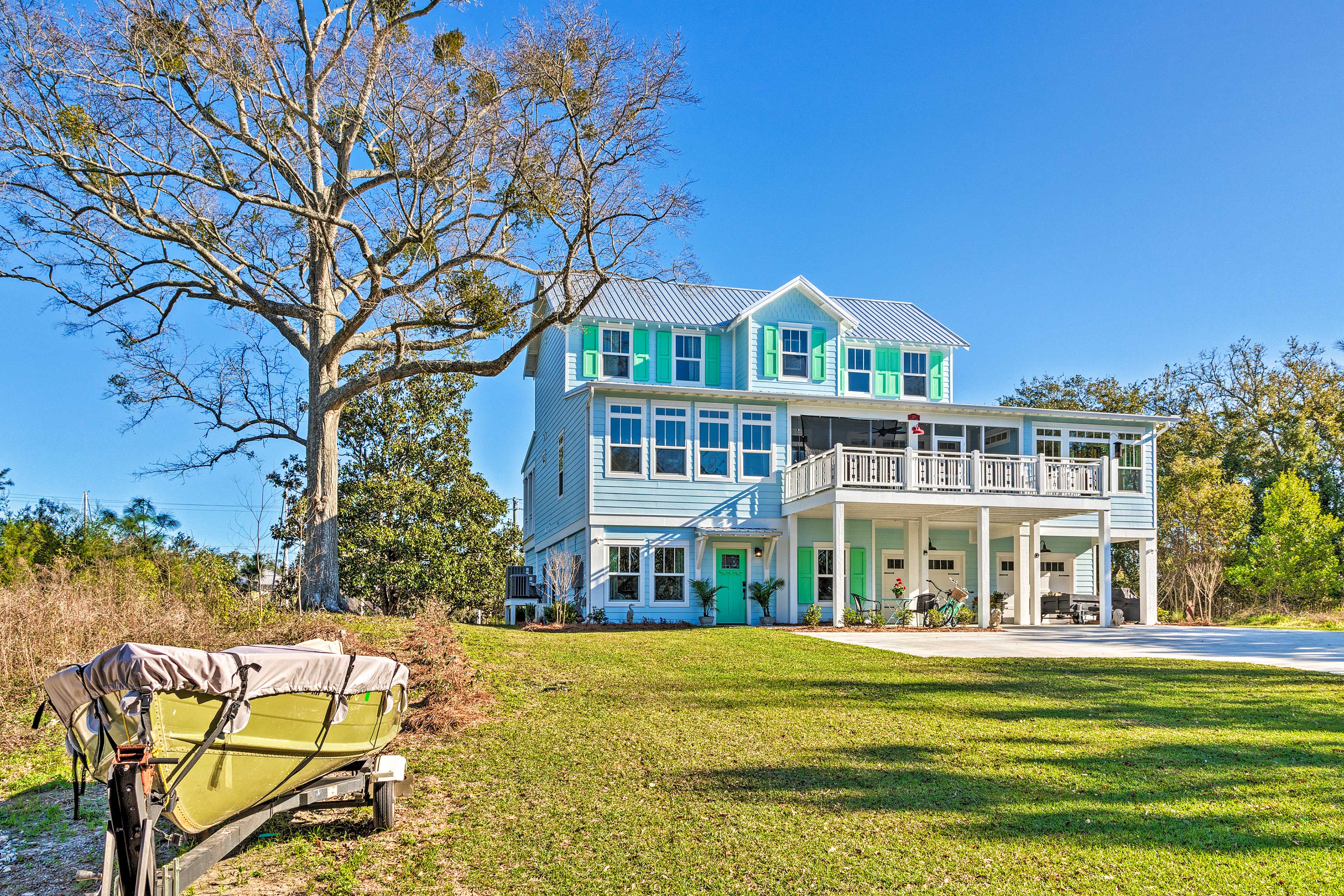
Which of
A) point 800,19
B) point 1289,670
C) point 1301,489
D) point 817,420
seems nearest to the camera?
point 1289,670

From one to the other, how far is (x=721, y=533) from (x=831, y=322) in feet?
22.1

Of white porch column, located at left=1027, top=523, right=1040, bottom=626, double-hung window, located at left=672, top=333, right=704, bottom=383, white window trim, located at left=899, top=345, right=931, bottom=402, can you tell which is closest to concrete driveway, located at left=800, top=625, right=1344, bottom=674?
white porch column, located at left=1027, top=523, right=1040, bottom=626

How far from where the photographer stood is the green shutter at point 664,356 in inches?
899

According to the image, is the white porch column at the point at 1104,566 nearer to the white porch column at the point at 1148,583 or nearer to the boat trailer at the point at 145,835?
the white porch column at the point at 1148,583

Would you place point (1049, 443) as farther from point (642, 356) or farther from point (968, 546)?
point (642, 356)

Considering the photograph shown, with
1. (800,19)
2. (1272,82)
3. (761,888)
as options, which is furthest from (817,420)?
(761,888)

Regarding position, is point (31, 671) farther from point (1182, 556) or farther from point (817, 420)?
point (1182, 556)

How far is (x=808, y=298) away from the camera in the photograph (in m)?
23.5

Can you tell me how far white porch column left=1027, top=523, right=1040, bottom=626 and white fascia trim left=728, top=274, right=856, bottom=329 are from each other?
6920 mm

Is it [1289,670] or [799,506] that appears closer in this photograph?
[1289,670]

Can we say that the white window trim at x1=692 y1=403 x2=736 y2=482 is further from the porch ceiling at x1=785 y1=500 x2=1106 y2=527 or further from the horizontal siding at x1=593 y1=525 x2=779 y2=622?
the porch ceiling at x1=785 y1=500 x2=1106 y2=527

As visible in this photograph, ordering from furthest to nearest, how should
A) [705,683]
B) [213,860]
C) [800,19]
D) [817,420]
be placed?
[817,420]
[800,19]
[705,683]
[213,860]

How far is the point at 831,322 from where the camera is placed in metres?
23.7

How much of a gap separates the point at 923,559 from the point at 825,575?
2422 mm
